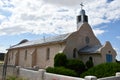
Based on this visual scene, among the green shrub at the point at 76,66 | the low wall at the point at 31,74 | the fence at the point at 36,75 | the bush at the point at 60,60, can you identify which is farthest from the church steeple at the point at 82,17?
the low wall at the point at 31,74

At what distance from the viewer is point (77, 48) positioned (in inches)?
1087

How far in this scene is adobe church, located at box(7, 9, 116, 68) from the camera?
25.9m

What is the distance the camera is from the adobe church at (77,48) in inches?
1018

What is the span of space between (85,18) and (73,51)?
20.5 feet

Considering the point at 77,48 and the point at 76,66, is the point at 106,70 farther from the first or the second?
the point at 77,48

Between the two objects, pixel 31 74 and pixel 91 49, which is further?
pixel 91 49

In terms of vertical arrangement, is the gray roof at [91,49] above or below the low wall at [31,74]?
above

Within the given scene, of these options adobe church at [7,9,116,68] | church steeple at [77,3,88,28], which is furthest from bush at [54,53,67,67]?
church steeple at [77,3,88,28]

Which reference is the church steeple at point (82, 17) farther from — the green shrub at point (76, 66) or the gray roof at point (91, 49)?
the green shrub at point (76, 66)

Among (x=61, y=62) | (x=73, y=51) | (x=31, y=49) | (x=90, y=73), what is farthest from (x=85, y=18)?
(x=90, y=73)

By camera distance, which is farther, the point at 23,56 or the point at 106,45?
the point at 23,56

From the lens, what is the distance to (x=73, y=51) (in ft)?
89.6

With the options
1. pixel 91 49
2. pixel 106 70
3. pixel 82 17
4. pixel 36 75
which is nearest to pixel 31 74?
pixel 36 75

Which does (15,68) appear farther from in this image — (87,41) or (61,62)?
(87,41)
